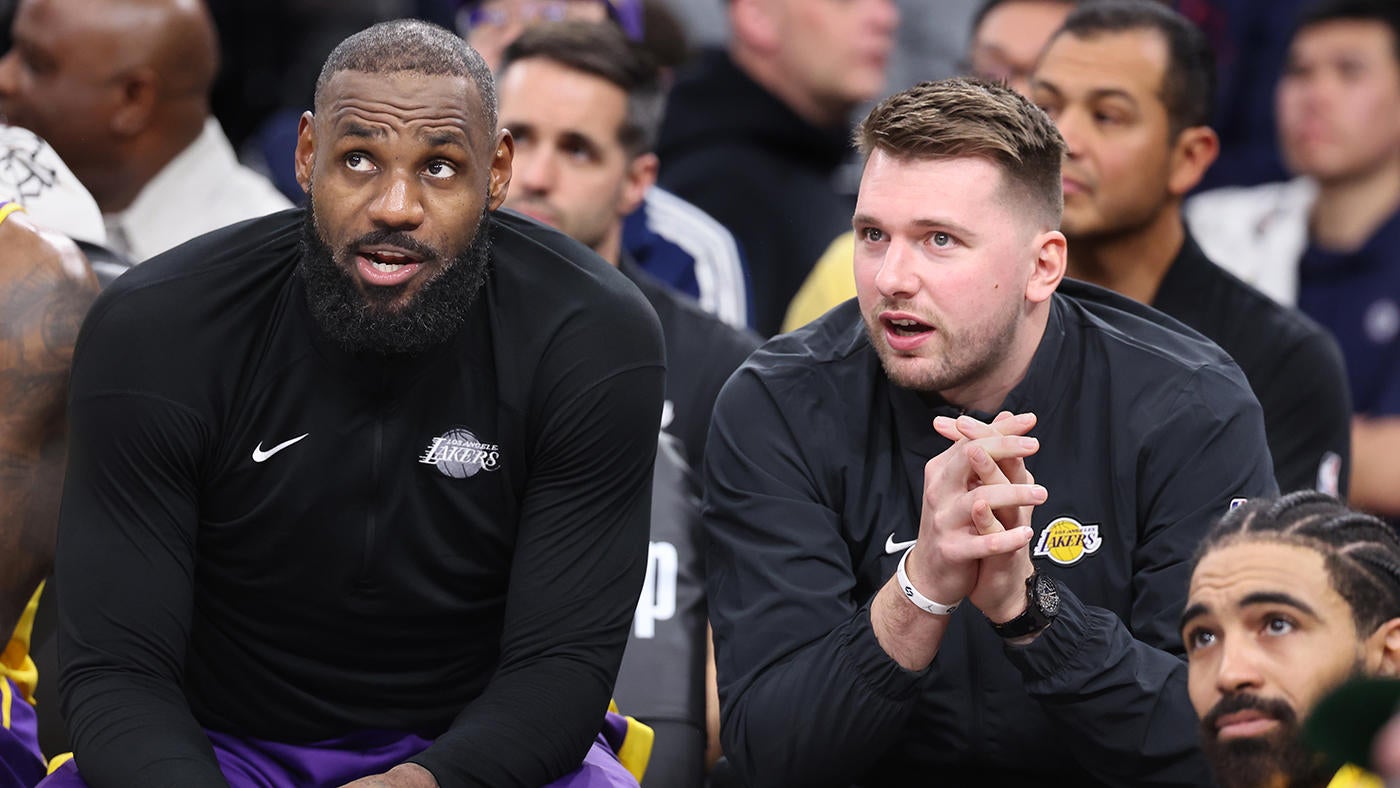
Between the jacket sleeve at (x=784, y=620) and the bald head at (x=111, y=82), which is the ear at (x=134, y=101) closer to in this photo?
the bald head at (x=111, y=82)

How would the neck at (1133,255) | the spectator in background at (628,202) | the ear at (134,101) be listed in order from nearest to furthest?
the spectator in background at (628,202) < the neck at (1133,255) < the ear at (134,101)

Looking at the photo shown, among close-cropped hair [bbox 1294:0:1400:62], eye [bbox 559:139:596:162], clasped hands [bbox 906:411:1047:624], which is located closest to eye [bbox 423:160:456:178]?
clasped hands [bbox 906:411:1047:624]

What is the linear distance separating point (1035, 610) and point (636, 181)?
2.43 metres

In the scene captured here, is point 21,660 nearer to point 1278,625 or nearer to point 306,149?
point 306,149

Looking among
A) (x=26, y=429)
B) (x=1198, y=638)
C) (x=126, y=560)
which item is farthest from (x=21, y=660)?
(x=1198, y=638)

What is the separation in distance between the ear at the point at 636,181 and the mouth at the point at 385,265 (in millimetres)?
1955

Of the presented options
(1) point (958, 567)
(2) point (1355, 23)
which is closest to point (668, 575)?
(1) point (958, 567)

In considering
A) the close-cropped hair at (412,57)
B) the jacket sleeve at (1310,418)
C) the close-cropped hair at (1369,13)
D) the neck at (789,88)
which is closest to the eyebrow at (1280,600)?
the close-cropped hair at (412,57)

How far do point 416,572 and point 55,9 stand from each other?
2371 mm

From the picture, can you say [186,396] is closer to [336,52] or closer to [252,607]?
[252,607]

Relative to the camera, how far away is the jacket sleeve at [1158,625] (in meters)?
2.90

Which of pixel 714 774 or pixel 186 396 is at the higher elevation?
pixel 186 396

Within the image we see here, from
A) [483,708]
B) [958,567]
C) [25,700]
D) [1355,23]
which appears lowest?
[25,700]

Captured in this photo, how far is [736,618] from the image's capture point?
10.3 ft
